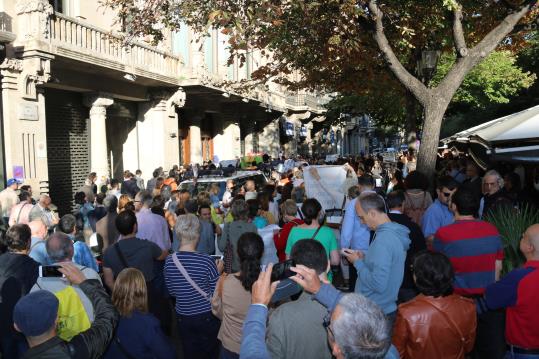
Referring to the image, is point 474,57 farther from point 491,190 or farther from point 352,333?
point 352,333

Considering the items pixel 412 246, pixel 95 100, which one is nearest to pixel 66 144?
pixel 95 100

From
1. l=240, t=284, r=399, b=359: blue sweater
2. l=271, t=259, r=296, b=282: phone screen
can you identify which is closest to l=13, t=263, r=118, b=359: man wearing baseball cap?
l=240, t=284, r=399, b=359: blue sweater

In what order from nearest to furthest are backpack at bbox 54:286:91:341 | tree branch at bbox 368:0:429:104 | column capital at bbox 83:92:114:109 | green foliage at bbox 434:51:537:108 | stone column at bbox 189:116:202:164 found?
backpack at bbox 54:286:91:341 < tree branch at bbox 368:0:429:104 < column capital at bbox 83:92:114:109 < stone column at bbox 189:116:202:164 < green foliage at bbox 434:51:537:108

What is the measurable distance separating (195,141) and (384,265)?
2005 centimetres

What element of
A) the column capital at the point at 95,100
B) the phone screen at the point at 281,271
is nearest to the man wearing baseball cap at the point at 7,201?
the column capital at the point at 95,100

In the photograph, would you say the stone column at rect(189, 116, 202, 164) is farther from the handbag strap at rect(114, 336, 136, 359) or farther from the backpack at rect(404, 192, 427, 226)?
the handbag strap at rect(114, 336, 136, 359)

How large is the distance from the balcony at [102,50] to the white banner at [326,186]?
198 inches

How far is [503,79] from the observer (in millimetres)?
24641

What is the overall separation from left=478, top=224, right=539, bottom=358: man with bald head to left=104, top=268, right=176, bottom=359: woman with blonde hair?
7.34 feet

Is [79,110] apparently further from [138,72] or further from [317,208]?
[317,208]

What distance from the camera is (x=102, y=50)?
1388 cm

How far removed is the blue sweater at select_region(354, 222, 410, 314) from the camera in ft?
12.2

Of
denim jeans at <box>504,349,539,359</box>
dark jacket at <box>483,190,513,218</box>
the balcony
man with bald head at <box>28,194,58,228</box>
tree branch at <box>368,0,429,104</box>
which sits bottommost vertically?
denim jeans at <box>504,349,539,359</box>

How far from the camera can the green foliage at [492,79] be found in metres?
24.2
